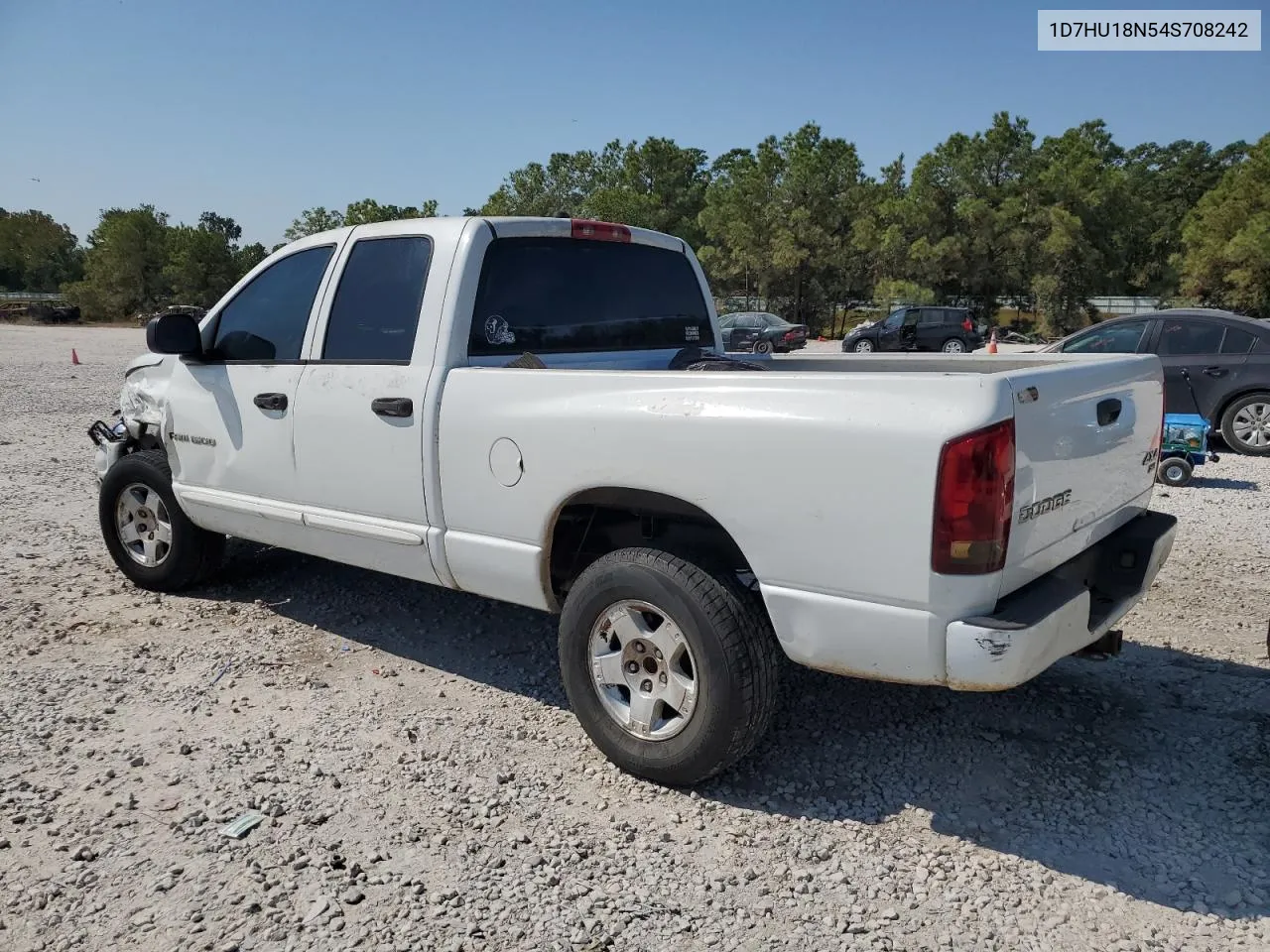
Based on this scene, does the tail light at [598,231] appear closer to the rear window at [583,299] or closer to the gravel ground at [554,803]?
the rear window at [583,299]

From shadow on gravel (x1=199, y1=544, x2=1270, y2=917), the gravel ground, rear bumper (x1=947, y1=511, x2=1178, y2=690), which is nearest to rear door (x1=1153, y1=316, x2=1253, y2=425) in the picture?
the gravel ground

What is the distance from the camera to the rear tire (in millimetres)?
8164

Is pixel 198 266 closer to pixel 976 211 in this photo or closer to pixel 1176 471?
pixel 976 211

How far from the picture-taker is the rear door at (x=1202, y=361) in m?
9.73

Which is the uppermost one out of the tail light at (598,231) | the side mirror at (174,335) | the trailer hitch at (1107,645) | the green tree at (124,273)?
the green tree at (124,273)

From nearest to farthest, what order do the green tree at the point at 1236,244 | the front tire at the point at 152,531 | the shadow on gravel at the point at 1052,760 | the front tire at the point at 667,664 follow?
the shadow on gravel at the point at 1052,760, the front tire at the point at 667,664, the front tire at the point at 152,531, the green tree at the point at 1236,244

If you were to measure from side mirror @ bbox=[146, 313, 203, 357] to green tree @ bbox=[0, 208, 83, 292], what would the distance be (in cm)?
10543

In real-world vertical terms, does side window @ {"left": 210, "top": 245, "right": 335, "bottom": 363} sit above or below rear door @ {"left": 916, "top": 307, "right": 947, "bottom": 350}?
above

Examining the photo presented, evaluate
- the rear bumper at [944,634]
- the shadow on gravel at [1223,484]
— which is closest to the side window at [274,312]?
the rear bumper at [944,634]

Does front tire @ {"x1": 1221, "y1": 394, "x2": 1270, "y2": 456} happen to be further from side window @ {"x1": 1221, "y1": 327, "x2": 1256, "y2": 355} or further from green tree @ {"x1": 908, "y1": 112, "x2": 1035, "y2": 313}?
green tree @ {"x1": 908, "y1": 112, "x2": 1035, "y2": 313}

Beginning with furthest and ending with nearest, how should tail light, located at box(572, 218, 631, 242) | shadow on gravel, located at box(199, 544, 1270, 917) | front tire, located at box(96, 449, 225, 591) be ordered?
front tire, located at box(96, 449, 225, 591) → tail light, located at box(572, 218, 631, 242) → shadow on gravel, located at box(199, 544, 1270, 917)

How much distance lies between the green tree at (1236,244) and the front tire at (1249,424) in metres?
30.0

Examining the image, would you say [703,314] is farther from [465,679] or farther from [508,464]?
[465,679]

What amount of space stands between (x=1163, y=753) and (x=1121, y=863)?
844mm
